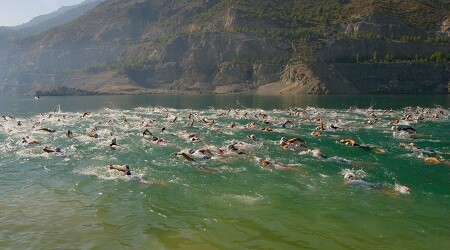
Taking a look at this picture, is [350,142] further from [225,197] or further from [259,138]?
[225,197]

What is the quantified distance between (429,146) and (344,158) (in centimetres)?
1004

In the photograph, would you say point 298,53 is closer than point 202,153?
No

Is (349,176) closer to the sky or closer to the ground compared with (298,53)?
closer to the ground

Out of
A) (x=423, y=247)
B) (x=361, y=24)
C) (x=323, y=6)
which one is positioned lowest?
(x=423, y=247)

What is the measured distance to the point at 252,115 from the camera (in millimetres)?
59469

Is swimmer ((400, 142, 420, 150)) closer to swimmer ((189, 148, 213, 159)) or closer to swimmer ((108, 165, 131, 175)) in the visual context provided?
swimmer ((189, 148, 213, 159))

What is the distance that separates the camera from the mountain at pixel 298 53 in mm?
122375

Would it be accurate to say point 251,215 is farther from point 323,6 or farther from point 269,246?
point 323,6

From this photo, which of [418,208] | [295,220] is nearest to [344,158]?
[418,208]

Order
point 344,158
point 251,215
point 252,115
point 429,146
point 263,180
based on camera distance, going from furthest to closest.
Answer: point 252,115 → point 429,146 → point 344,158 → point 263,180 → point 251,215

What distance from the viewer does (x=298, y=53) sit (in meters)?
146

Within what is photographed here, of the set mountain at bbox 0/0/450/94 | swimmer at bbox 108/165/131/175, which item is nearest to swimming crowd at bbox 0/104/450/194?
swimmer at bbox 108/165/131/175

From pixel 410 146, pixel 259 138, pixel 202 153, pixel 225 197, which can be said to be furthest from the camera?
pixel 259 138

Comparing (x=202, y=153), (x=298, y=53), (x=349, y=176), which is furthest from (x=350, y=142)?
(x=298, y=53)
